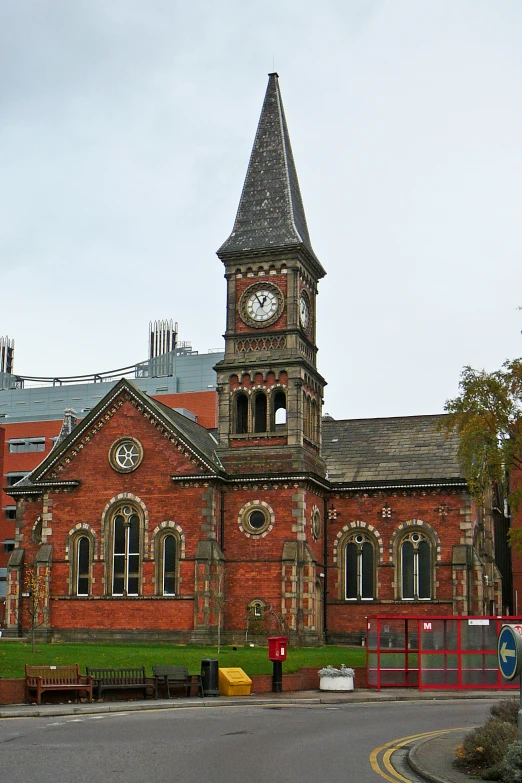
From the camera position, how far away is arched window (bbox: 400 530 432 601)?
5434cm

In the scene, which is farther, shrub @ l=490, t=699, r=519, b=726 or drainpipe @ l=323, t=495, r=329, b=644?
drainpipe @ l=323, t=495, r=329, b=644

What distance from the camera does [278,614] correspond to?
5147cm

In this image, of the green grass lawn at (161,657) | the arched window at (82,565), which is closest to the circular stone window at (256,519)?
the green grass lawn at (161,657)

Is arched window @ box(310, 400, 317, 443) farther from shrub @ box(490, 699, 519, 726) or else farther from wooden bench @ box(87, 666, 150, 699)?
shrub @ box(490, 699, 519, 726)

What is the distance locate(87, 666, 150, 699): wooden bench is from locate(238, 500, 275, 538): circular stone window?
20.0m

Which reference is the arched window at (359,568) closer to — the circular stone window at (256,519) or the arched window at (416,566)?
the arched window at (416,566)

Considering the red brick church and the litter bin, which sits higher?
the red brick church

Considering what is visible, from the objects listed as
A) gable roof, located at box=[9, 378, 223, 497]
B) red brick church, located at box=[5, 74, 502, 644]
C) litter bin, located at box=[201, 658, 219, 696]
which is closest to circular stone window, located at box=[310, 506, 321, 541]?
red brick church, located at box=[5, 74, 502, 644]

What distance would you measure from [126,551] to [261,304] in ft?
46.7

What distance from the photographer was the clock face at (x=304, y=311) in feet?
185

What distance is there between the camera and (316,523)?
55.0 meters

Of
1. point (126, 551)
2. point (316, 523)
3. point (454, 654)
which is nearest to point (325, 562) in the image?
point (316, 523)

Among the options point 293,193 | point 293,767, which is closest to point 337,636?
point 293,193

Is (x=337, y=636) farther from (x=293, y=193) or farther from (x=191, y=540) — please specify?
(x=293, y=193)
